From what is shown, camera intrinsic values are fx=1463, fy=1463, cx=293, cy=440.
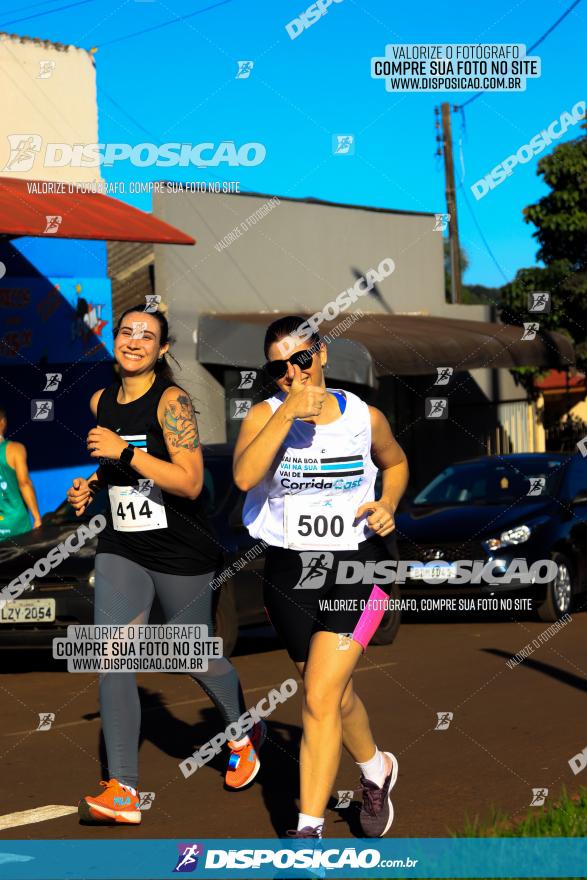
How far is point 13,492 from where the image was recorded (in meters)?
11.6

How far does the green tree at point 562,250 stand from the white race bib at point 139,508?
70.1ft

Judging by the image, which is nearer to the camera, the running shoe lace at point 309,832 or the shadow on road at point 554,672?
the running shoe lace at point 309,832

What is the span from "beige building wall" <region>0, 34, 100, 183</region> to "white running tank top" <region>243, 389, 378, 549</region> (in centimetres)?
1341

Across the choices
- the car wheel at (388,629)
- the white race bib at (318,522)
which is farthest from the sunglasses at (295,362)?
the car wheel at (388,629)

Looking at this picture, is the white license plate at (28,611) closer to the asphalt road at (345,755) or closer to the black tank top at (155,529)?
the asphalt road at (345,755)

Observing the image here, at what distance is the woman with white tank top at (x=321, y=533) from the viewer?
5.37m

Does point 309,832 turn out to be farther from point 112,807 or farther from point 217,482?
point 217,482

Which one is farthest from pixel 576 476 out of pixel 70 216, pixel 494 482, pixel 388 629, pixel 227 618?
pixel 70 216

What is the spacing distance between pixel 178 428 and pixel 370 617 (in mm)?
1261

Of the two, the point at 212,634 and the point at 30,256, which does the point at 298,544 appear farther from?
the point at 30,256

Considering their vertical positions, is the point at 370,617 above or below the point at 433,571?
below

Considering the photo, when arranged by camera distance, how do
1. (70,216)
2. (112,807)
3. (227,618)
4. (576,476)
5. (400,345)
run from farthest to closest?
(400,345)
(70,216)
(576,476)
(227,618)
(112,807)

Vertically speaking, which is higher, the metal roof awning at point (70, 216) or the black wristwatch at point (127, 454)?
the metal roof awning at point (70, 216)

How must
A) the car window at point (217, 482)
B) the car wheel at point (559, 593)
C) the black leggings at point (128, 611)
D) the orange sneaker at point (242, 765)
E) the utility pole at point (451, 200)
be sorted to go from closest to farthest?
the black leggings at point (128, 611)
the orange sneaker at point (242, 765)
the car window at point (217, 482)
the car wheel at point (559, 593)
the utility pole at point (451, 200)
